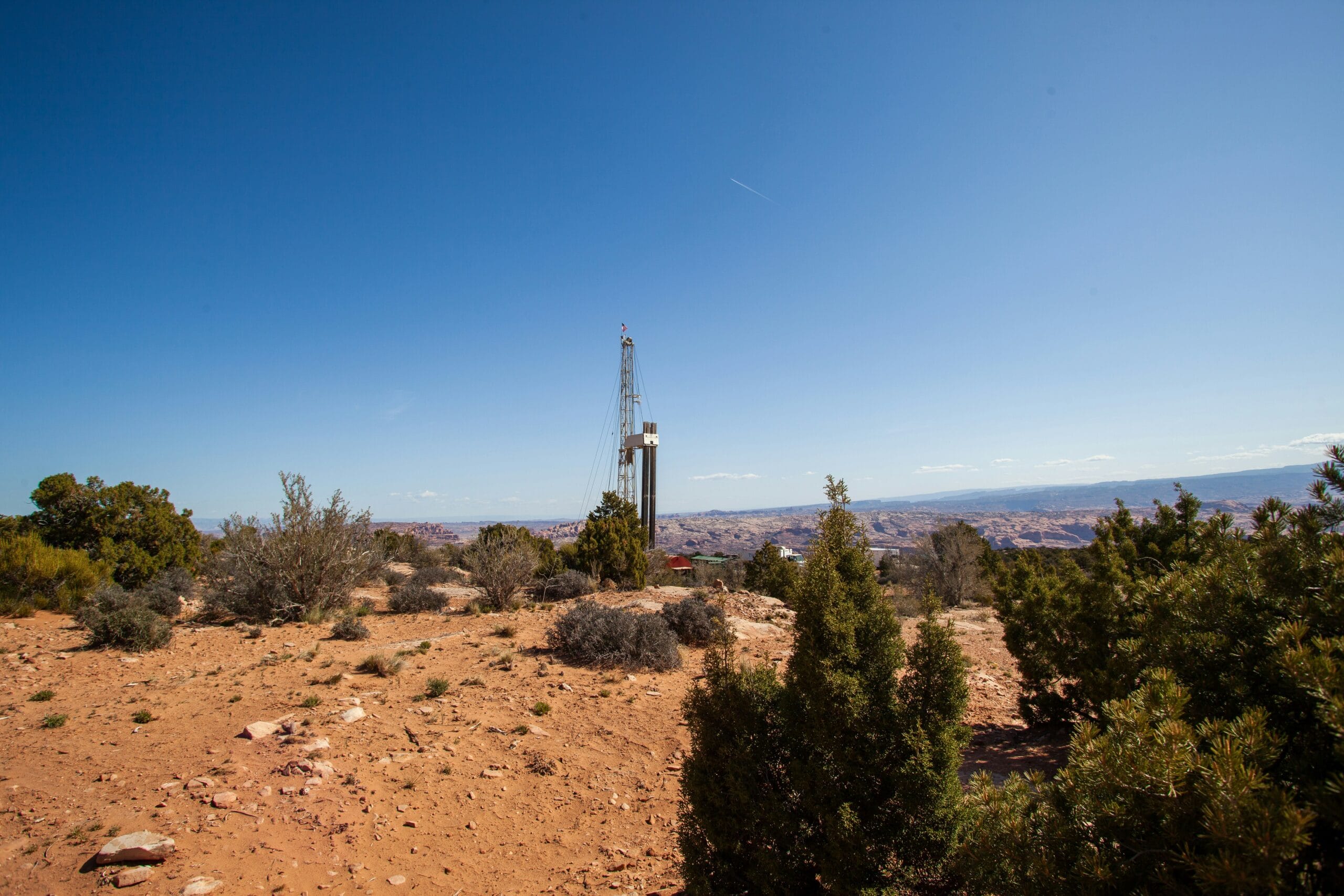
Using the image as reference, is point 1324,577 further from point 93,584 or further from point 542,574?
point 93,584

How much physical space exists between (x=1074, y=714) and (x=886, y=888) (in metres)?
6.48

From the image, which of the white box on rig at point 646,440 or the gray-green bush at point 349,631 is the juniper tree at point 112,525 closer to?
the gray-green bush at point 349,631

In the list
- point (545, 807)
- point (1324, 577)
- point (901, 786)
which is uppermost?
point (1324, 577)

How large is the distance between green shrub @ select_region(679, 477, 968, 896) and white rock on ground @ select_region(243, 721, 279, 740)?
5227mm

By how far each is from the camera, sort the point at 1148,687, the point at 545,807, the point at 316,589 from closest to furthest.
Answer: the point at 1148,687 < the point at 545,807 < the point at 316,589

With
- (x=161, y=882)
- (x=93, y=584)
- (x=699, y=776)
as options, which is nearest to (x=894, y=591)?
(x=699, y=776)

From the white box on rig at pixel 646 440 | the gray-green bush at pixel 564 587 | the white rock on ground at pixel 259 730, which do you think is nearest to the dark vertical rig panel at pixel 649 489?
the white box on rig at pixel 646 440

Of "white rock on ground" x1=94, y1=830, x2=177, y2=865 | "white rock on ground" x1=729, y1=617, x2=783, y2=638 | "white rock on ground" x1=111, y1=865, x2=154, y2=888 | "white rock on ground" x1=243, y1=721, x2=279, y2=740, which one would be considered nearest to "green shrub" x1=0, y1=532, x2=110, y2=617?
"white rock on ground" x1=243, y1=721, x2=279, y2=740

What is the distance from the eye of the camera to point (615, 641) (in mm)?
9797

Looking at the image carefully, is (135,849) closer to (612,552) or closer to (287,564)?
(287,564)

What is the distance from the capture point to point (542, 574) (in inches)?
739

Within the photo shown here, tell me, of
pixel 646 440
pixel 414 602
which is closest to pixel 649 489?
pixel 646 440

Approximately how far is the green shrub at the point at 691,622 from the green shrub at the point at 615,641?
34.5 inches

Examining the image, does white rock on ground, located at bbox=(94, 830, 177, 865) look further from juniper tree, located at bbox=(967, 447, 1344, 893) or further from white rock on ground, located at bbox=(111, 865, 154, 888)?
juniper tree, located at bbox=(967, 447, 1344, 893)
